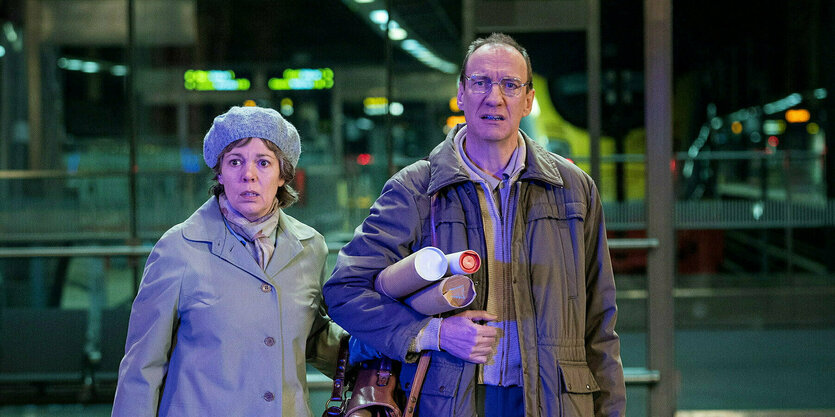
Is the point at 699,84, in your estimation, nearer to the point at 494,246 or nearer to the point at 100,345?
the point at 100,345

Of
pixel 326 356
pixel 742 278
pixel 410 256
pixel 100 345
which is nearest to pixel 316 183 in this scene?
pixel 100 345

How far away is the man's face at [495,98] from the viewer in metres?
2.57

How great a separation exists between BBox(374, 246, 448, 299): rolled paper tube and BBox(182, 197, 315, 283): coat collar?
14.9 inches

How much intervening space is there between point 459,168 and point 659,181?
310 cm

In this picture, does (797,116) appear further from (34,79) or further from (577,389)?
(577,389)

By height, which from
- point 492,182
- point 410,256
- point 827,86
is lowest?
point 410,256

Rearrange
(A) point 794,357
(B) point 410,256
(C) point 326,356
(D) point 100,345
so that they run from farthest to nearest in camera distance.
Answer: (A) point 794,357
(D) point 100,345
(C) point 326,356
(B) point 410,256

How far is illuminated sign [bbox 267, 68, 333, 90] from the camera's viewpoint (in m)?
6.84

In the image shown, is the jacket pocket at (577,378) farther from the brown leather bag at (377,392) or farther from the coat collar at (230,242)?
the coat collar at (230,242)

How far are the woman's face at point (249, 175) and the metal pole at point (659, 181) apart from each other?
3.26 metres

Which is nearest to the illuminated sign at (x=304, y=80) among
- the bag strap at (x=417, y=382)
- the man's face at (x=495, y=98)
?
the man's face at (x=495, y=98)

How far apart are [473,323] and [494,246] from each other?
257 mm

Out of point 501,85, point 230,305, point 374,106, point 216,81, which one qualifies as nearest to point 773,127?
point 374,106

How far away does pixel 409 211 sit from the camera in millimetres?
2588
